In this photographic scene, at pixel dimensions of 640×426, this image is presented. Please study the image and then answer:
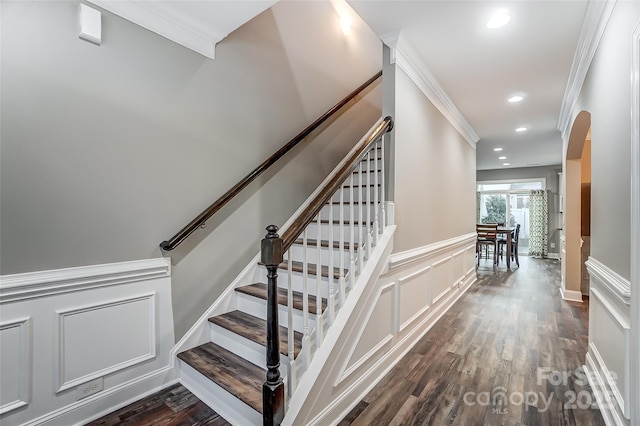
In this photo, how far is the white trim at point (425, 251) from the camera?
7.47ft

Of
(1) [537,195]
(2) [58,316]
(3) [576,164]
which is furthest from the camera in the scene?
(1) [537,195]

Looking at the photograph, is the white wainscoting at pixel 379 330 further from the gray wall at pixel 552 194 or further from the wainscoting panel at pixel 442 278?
the gray wall at pixel 552 194

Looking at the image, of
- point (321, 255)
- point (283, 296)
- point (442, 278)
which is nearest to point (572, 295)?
point (442, 278)

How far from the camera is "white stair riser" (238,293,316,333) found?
192 centimetres

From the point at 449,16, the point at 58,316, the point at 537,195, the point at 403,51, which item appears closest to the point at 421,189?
the point at 403,51

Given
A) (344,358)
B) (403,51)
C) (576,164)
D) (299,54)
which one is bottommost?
(344,358)

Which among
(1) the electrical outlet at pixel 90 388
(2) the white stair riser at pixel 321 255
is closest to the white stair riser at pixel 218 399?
(1) the electrical outlet at pixel 90 388

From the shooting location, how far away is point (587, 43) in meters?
2.13

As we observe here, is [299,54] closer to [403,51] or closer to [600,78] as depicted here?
[403,51]

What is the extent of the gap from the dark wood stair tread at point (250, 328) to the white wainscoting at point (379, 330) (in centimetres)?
26

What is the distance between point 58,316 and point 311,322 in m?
1.35

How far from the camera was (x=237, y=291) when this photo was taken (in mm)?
2332

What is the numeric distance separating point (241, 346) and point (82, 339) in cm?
87

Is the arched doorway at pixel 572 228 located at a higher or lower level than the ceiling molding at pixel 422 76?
lower
